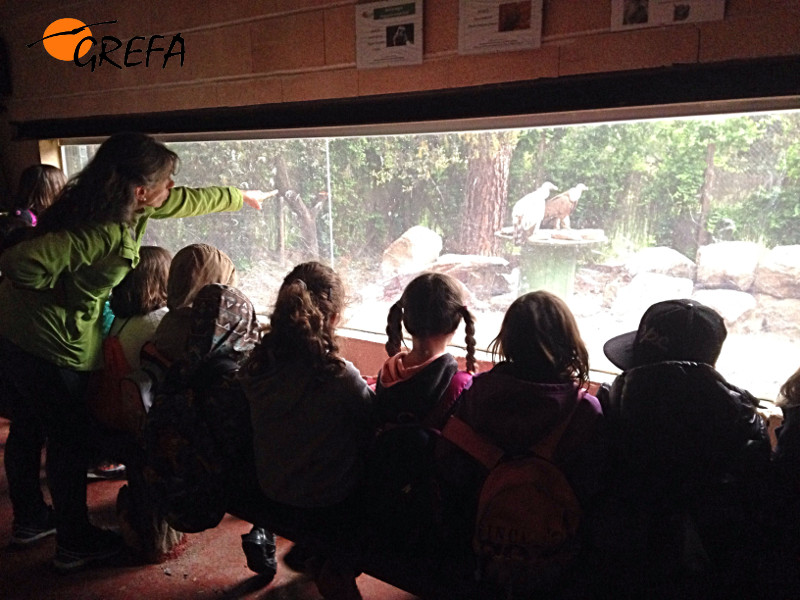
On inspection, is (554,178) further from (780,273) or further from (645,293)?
(780,273)

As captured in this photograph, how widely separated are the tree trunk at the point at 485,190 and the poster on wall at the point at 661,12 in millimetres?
575

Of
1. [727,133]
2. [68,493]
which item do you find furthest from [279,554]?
[727,133]

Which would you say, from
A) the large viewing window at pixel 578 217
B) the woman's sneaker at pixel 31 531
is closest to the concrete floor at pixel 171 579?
the woman's sneaker at pixel 31 531

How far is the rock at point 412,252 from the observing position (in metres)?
2.67

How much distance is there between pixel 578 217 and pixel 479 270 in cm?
50

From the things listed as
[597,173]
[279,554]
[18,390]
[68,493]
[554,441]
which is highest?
[597,173]

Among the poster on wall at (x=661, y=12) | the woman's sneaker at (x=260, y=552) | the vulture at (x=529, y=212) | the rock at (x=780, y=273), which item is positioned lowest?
the woman's sneaker at (x=260, y=552)

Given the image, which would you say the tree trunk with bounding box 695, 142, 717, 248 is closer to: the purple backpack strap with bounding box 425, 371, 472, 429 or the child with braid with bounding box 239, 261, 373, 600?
the purple backpack strap with bounding box 425, 371, 472, 429

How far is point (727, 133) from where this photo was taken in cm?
190

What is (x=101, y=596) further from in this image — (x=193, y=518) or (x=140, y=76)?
(x=140, y=76)

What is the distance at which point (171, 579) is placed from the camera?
2.09 m

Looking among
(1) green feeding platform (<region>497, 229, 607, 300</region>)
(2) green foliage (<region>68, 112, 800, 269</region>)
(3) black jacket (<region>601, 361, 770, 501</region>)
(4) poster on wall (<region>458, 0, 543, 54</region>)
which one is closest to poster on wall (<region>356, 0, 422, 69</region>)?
(4) poster on wall (<region>458, 0, 543, 54</region>)

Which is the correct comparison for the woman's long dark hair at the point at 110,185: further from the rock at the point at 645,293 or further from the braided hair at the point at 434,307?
the rock at the point at 645,293

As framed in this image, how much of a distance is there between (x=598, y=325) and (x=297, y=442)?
1278 mm
